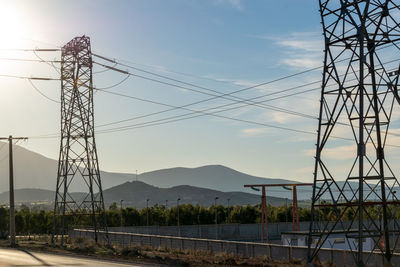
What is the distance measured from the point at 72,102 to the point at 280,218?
66.8m

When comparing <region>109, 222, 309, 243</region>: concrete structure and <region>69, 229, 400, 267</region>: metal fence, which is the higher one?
<region>69, 229, 400, 267</region>: metal fence

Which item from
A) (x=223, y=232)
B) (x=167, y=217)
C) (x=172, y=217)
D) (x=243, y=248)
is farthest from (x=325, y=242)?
(x=167, y=217)

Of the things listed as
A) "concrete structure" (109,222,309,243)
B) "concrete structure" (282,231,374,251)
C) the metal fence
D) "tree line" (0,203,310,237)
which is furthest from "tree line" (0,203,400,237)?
"concrete structure" (282,231,374,251)

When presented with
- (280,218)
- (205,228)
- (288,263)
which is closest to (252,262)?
(288,263)

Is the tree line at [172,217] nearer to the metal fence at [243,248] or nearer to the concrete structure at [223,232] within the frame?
the concrete structure at [223,232]

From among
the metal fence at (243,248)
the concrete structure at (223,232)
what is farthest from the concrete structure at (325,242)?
the concrete structure at (223,232)

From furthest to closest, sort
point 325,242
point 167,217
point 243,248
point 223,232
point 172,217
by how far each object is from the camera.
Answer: point 167,217
point 172,217
point 223,232
point 325,242
point 243,248

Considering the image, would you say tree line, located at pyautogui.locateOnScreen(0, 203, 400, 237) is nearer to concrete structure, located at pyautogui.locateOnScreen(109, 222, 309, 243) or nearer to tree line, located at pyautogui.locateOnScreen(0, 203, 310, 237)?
tree line, located at pyautogui.locateOnScreen(0, 203, 310, 237)

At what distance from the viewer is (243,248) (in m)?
37.3

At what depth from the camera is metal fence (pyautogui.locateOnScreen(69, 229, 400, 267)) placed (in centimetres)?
2916

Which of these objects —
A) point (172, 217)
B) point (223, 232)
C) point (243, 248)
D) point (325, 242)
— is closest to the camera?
point (243, 248)

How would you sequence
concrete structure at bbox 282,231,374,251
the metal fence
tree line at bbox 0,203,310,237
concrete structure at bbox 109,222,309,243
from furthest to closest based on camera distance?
tree line at bbox 0,203,310,237, concrete structure at bbox 109,222,309,243, concrete structure at bbox 282,231,374,251, the metal fence

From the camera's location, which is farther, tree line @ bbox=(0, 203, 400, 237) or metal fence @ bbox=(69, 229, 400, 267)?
tree line @ bbox=(0, 203, 400, 237)

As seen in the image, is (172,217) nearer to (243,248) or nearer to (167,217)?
(167,217)
